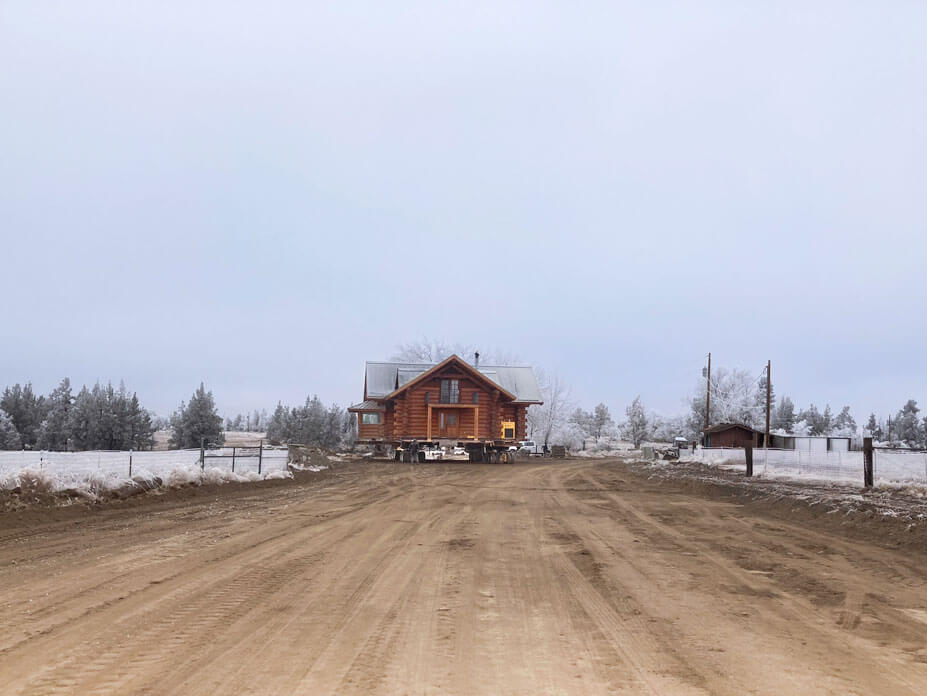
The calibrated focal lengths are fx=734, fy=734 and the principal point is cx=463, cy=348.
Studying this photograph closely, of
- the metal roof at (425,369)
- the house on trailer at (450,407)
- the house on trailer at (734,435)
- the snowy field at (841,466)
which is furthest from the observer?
the house on trailer at (734,435)

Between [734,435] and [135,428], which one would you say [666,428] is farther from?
[135,428]

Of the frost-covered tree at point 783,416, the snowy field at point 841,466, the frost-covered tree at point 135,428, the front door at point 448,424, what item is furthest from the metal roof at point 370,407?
the frost-covered tree at point 783,416

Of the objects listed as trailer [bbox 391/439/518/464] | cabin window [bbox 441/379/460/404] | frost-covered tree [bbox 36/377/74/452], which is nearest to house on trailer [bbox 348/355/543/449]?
cabin window [bbox 441/379/460/404]

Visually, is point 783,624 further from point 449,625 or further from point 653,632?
point 449,625

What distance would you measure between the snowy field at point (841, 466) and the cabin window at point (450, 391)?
68.8 feet

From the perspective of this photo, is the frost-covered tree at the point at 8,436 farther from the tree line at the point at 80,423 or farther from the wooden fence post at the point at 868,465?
the wooden fence post at the point at 868,465

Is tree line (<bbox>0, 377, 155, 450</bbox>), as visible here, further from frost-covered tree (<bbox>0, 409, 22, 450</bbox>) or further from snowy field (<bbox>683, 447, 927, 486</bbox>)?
snowy field (<bbox>683, 447, 927, 486</bbox>)

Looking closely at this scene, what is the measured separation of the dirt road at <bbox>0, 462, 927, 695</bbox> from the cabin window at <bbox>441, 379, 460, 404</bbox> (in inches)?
1448

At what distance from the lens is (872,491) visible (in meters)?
18.5

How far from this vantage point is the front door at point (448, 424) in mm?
50375

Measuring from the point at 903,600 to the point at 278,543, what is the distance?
26.2 ft

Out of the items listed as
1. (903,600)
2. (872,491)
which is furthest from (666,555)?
(872,491)

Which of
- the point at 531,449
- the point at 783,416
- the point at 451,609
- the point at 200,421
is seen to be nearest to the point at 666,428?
the point at 783,416

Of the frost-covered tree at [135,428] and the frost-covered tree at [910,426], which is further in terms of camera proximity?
the frost-covered tree at [910,426]
